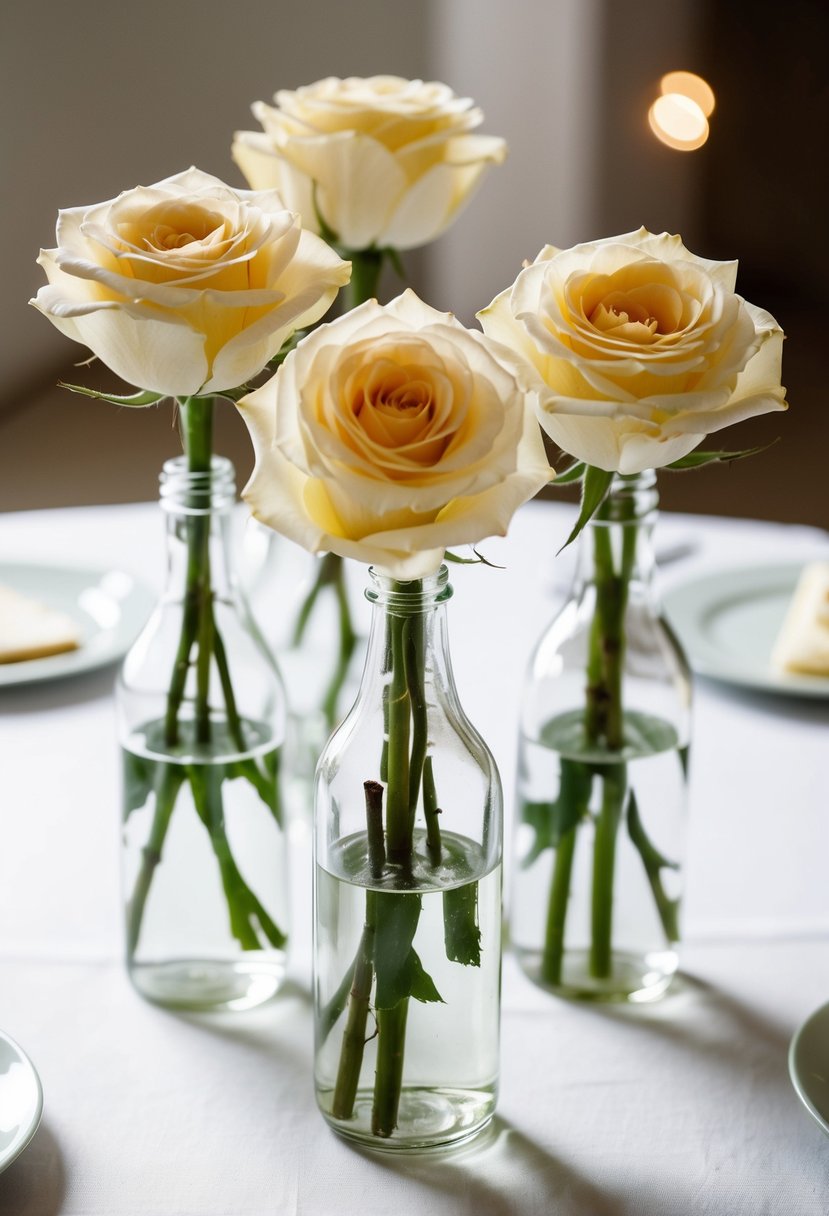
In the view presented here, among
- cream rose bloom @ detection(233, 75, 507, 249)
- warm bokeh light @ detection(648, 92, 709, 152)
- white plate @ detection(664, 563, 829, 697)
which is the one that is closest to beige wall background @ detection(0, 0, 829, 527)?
warm bokeh light @ detection(648, 92, 709, 152)

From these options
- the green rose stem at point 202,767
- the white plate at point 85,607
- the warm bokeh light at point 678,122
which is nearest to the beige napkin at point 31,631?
the white plate at point 85,607

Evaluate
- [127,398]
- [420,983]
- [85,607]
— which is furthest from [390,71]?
[420,983]

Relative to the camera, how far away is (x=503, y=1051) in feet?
2.59

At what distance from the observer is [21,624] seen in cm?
121

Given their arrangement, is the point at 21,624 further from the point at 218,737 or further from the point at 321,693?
the point at 218,737

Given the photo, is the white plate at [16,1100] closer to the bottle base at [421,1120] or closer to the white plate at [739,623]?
the bottle base at [421,1120]

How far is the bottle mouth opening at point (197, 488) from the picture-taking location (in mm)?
782

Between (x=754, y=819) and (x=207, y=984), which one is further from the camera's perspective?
(x=754, y=819)

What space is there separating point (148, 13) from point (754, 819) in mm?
4076

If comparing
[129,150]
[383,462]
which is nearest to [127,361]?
[383,462]

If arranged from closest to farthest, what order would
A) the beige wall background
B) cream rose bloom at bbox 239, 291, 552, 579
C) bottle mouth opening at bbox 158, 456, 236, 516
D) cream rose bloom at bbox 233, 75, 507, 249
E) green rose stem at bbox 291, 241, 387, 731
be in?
cream rose bloom at bbox 239, 291, 552, 579, bottle mouth opening at bbox 158, 456, 236, 516, cream rose bloom at bbox 233, 75, 507, 249, green rose stem at bbox 291, 241, 387, 731, the beige wall background

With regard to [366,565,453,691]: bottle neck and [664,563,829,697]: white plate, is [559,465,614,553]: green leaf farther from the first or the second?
[664,563,829,697]: white plate

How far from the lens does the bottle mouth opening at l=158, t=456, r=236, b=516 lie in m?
0.78

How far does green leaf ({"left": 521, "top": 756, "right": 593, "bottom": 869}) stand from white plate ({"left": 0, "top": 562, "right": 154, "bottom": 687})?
47 centimetres
